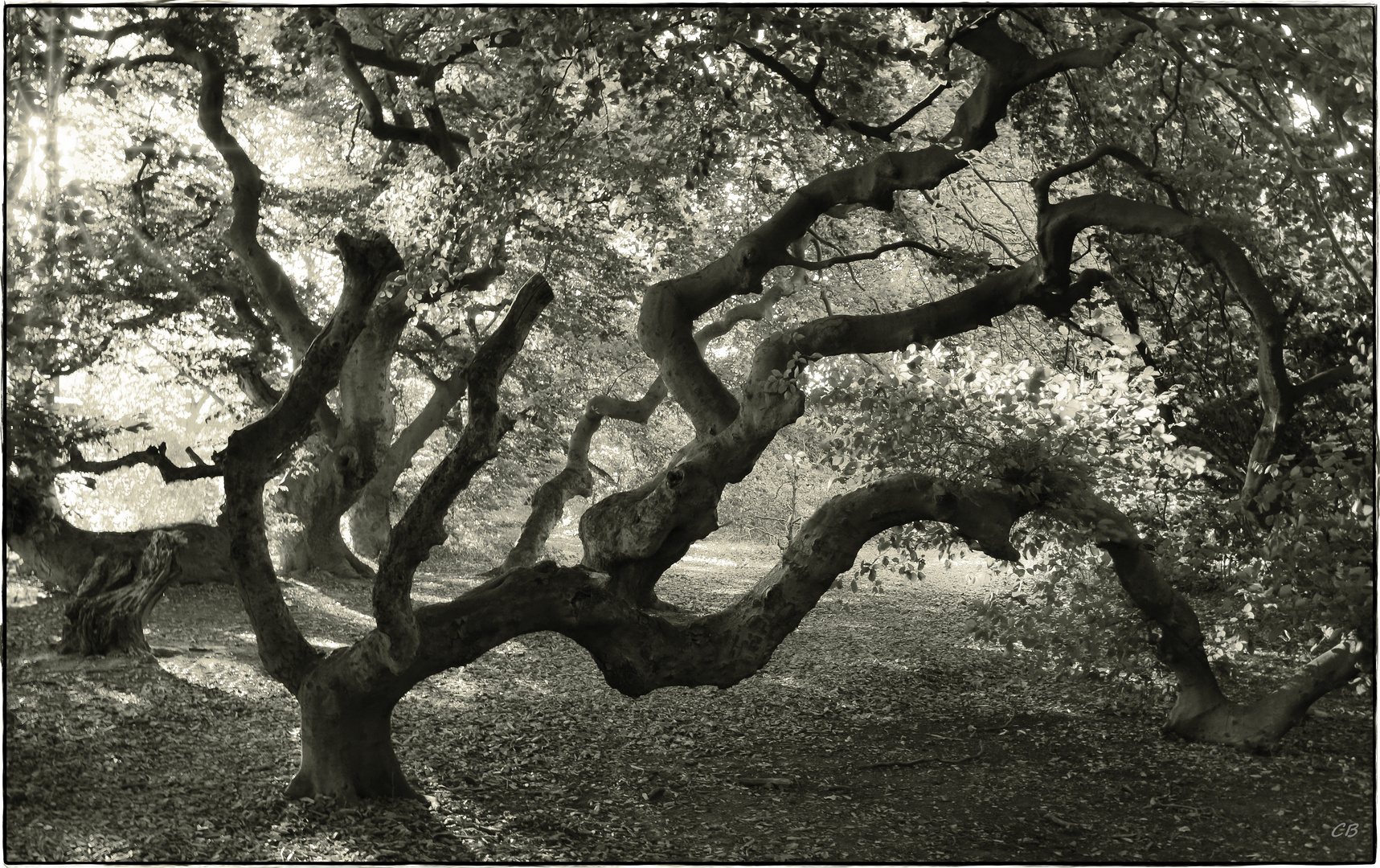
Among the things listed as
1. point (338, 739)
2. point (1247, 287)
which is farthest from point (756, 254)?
point (338, 739)

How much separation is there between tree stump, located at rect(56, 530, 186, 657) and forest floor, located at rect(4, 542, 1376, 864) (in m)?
0.27

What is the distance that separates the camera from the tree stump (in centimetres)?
955

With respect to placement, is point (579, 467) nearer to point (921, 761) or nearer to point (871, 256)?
point (871, 256)

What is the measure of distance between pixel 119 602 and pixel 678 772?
572 centimetres

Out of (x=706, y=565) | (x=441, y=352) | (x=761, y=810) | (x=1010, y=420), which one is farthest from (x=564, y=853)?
(x=706, y=565)

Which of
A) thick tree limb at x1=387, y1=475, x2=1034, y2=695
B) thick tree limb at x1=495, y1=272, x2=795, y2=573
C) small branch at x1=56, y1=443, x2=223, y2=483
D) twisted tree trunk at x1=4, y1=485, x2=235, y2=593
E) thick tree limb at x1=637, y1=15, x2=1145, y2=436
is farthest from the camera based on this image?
thick tree limb at x1=495, y1=272, x2=795, y2=573

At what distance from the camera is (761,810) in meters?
6.18

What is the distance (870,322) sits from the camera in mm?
7168

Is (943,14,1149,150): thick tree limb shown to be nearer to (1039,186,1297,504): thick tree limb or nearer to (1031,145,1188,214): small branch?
(1031,145,1188,214): small branch

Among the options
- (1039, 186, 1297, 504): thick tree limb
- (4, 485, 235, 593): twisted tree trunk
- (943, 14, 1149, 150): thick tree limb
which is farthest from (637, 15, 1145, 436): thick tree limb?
(4, 485, 235, 593): twisted tree trunk

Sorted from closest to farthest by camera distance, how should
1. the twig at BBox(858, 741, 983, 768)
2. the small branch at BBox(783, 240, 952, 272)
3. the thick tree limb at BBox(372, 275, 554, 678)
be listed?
the thick tree limb at BBox(372, 275, 554, 678) → the twig at BBox(858, 741, 983, 768) → the small branch at BBox(783, 240, 952, 272)

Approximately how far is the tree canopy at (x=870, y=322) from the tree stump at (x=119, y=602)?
4.26ft

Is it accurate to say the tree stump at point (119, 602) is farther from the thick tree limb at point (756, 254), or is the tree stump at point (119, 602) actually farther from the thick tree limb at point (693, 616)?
the thick tree limb at point (756, 254)

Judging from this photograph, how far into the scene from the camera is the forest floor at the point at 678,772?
5535 mm
